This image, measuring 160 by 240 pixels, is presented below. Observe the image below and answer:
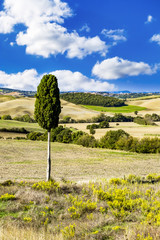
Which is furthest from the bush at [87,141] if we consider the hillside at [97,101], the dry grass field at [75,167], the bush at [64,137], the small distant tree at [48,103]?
the hillside at [97,101]

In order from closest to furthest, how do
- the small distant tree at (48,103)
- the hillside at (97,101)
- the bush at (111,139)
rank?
the small distant tree at (48,103) < the bush at (111,139) < the hillside at (97,101)

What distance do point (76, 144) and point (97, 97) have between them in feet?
484

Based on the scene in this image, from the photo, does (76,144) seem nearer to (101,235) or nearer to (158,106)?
(101,235)

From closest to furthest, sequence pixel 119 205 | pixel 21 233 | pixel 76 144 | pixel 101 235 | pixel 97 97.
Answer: pixel 21 233, pixel 101 235, pixel 119 205, pixel 76 144, pixel 97 97

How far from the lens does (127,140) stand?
43219 mm

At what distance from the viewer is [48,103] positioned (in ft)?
53.7

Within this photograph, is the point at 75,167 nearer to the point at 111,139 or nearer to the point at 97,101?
the point at 111,139

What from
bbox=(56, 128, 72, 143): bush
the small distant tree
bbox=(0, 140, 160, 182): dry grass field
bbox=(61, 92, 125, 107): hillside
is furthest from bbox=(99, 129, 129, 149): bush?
bbox=(61, 92, 125, 107): hillside

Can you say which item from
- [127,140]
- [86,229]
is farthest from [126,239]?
A: [127,140]

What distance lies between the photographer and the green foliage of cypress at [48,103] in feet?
53.4

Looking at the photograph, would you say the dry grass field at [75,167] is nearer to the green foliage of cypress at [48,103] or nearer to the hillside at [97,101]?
the green foliage of cypress at [48,103]

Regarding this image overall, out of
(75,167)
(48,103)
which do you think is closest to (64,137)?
(75,167)

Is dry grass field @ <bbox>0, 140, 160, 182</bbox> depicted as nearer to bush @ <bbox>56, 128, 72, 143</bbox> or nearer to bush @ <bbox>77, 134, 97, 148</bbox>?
bush @ <bbox>77, 134, 97, 148</bbox>

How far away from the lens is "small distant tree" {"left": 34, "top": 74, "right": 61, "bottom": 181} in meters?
16.3
